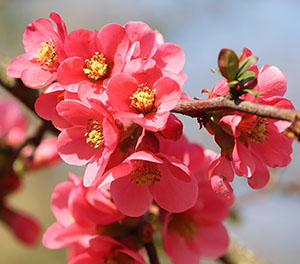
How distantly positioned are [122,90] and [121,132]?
71 mm

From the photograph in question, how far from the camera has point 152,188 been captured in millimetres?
765

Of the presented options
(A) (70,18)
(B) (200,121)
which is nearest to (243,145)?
(B) (200,121)

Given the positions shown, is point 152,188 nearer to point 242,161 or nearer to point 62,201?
point 242,161

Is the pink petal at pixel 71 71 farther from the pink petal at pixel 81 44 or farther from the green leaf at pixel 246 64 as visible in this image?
the green leaf at pixel 246 64

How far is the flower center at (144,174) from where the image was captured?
0.74 metres

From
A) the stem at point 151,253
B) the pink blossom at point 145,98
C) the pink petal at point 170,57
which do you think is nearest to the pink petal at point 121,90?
the pink blossom at point 145,98

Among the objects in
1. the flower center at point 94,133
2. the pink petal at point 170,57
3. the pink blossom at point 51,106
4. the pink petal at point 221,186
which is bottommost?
the pink petal at point 221,186

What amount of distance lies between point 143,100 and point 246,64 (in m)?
0.18

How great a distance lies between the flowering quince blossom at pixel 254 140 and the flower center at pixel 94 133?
20 cm

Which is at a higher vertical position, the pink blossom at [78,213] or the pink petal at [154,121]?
the pink petal at [154,121]

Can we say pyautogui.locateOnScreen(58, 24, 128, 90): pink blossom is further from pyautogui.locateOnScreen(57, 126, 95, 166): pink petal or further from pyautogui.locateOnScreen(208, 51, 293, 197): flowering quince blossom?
pyautogui.locateOnScreen(208, 51, 293, 197): flowering quince blossom

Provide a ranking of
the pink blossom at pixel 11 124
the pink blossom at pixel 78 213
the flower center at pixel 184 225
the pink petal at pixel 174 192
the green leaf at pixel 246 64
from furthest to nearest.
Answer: the pink blossom at pixel 11 124
the flower center at pixel 184 225
the pink blossom at pixel 78 213
the pink petal at pixel 174 192
the green leaf at pixel 246 64

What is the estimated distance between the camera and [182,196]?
0.74 meters

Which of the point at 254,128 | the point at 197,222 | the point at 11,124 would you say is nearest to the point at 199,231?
the point at 197,222
